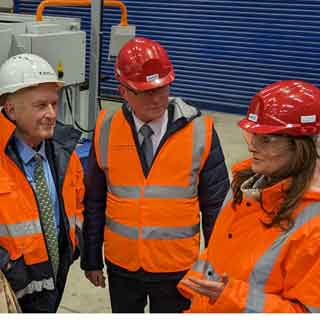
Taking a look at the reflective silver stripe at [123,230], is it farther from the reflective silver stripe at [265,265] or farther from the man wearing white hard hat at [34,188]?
the reflective silver stripe at [265,265]

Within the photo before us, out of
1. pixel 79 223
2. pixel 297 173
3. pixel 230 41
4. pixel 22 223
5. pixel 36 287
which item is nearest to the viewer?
pixel 297 173

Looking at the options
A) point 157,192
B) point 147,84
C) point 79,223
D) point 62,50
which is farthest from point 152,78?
point 62,50

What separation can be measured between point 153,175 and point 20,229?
52 centimetres

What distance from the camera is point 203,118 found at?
2.11 metres

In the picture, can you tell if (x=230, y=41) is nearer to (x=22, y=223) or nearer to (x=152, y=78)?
(x=152, y=78)

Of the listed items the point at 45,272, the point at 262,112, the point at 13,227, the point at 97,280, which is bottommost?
the point at 97,280

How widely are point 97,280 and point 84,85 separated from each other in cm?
250

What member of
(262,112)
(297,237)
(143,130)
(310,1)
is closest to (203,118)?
(143,130)

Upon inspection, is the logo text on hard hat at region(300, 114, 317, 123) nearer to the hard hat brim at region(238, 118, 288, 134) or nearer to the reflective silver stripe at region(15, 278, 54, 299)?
the hard hat brim at region(238, 118, 288, 134)

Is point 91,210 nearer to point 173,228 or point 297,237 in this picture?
Answer: point 173,228

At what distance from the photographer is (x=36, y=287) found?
187cm

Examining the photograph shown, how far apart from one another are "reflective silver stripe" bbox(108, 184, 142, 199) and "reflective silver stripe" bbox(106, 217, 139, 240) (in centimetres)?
12

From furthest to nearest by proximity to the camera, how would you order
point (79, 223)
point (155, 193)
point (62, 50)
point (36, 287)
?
1. point (62, 50)
2. point (79, 223)
3. point (155, 193)
4. point (36, 287)

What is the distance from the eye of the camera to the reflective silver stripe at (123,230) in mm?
2049
